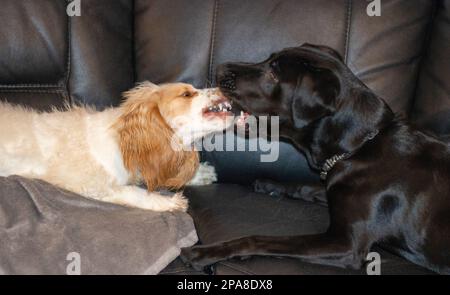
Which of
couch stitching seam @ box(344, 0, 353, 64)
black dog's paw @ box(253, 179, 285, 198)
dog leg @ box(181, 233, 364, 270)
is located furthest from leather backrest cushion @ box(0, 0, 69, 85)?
couch stitching seam @ box(344, 0, 353, 64)

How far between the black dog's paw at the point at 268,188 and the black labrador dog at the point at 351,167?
332mm

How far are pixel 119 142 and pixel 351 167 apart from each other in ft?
3.25

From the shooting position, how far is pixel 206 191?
234 cm

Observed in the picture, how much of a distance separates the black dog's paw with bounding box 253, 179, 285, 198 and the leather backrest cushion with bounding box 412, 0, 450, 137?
2.28 ft

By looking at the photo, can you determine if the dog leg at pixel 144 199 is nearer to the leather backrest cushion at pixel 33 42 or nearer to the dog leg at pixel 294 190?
the dog leg at pixel 294 190

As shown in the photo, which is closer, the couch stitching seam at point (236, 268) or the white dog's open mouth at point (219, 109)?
the couch stitching seam at point (236, 268)

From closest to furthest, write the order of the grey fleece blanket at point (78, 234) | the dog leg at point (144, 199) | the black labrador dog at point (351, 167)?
1. the grey fleece blanket at point (78, 234)
2. the black labrador dog at point (351, 167)
3. the dog leg at point (144, 199)

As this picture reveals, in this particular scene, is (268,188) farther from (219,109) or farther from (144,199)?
(144,199)

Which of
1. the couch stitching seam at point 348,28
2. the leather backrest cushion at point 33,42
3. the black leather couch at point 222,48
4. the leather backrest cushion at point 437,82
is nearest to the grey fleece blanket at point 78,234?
the black leather couch at point 222,48

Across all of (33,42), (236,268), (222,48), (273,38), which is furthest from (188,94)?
(236,268)

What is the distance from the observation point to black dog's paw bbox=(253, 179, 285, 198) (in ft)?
7.50

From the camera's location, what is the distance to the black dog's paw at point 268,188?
7.50 feet

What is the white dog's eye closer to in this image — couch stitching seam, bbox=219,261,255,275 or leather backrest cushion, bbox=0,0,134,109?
leather backrest cushion, bbox=0,0,134,109
